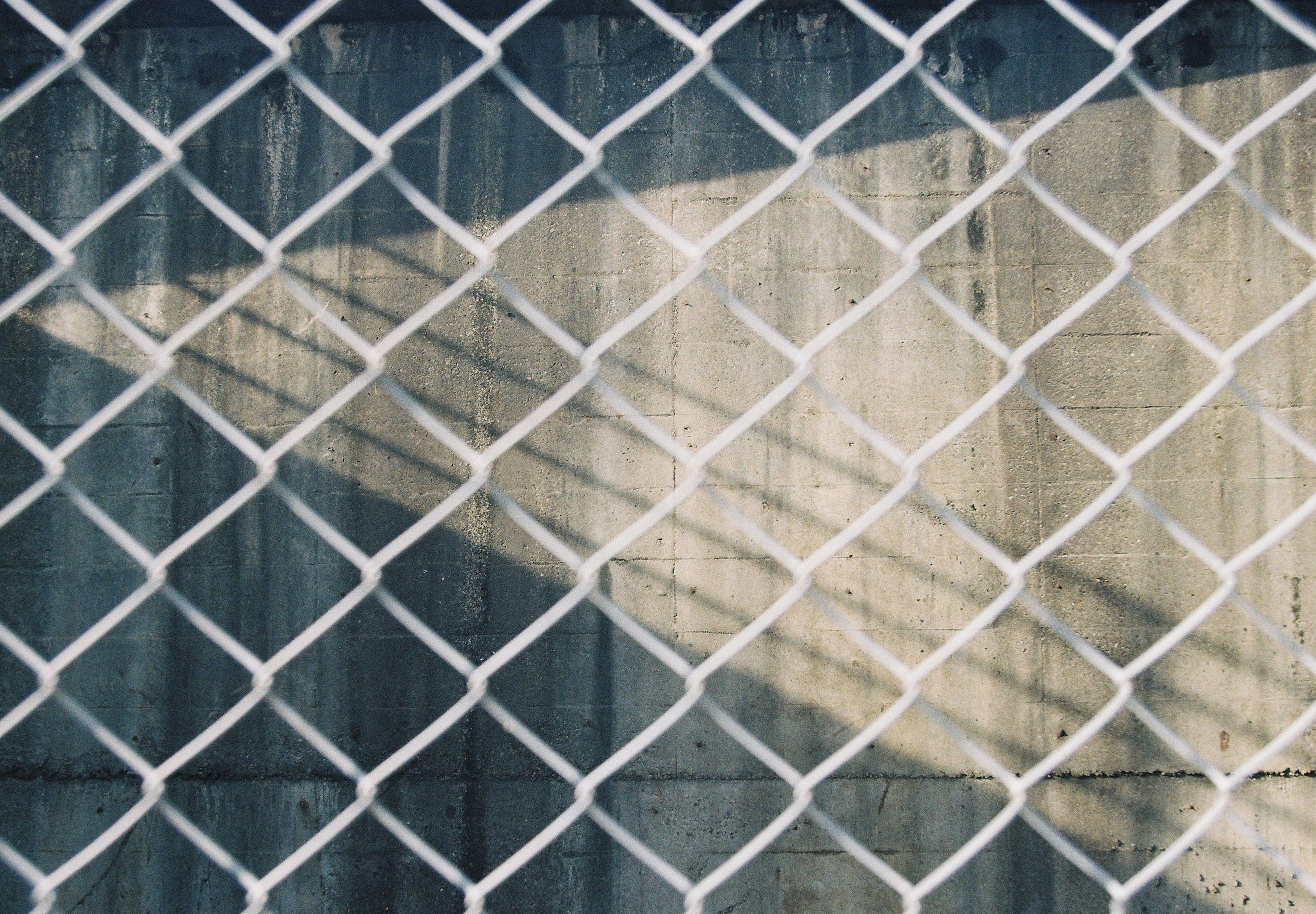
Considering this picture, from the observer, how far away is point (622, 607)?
2893mm

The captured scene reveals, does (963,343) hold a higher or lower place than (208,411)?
higher

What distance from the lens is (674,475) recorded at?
294 cm

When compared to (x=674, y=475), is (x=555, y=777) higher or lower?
lower

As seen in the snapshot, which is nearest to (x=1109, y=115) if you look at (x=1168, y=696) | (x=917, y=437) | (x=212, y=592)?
(x=917, y=437)

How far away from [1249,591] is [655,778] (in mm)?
2213

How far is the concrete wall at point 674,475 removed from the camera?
2.85 meters

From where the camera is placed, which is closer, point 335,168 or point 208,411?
point 208,411

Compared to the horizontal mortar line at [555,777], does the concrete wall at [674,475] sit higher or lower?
higher

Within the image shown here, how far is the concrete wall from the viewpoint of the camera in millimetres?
2852

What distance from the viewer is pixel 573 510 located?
9.42 ft

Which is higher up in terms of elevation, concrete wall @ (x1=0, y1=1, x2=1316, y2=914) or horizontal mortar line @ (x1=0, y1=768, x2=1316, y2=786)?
concrete wall @ (x1=0, y1=1, x2=1316, y2=914)

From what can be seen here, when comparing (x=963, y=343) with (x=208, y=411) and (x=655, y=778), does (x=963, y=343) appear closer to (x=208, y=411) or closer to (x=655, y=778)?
(x=655, y=778)

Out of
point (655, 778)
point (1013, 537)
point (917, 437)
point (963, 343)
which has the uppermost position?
point (963, 343)

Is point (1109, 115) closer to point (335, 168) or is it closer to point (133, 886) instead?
point (335, 168)
